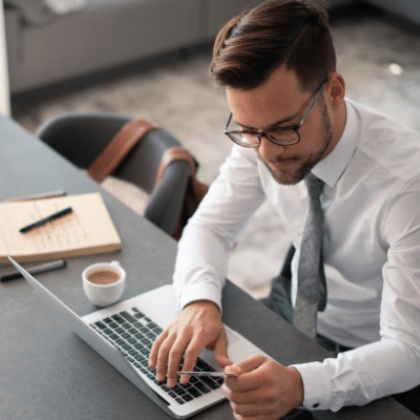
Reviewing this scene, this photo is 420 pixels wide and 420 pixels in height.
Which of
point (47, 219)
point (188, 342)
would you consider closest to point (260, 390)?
point (188, 342)

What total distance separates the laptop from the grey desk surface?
0.02 metres

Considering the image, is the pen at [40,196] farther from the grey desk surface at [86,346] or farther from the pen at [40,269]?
the pen at [40,269]

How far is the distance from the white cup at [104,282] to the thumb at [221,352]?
23 cm

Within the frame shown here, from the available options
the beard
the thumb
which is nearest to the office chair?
the beard

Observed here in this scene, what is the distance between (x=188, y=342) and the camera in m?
1.49

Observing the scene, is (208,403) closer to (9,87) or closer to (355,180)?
(355,180)

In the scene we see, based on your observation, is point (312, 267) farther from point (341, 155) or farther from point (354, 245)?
point (341, 155)

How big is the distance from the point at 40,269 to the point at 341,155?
0.68 metres

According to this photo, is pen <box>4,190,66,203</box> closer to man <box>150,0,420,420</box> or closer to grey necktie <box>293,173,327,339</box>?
man <box>150,0,420,420</box>

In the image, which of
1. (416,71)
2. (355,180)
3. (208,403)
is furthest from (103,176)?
(416,71)

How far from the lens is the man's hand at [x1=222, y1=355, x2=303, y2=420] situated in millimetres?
1334

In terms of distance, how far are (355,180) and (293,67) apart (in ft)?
0.97

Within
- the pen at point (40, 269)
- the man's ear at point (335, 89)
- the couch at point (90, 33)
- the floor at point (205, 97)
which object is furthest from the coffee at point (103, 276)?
the couch at point (90, 33)

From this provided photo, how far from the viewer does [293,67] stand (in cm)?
152
